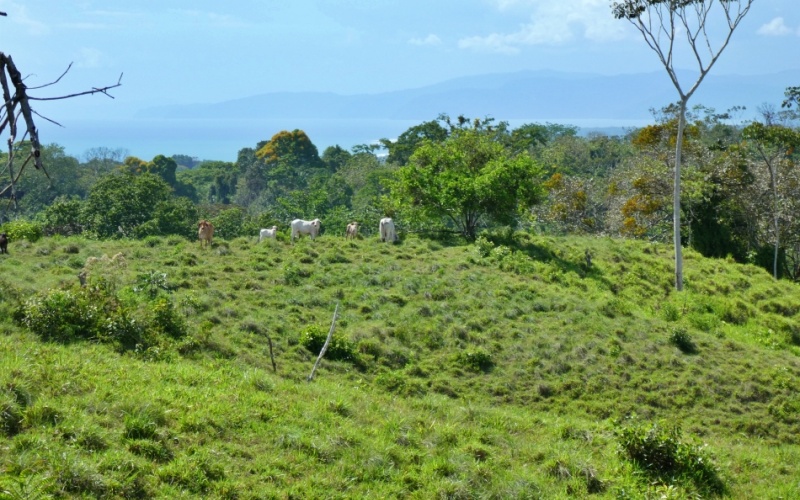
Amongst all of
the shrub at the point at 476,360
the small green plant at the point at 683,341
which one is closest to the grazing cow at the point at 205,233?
the shrub at the point at 476,360

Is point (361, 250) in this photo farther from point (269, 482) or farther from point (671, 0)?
point (269, 482)

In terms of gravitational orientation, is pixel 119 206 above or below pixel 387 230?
above

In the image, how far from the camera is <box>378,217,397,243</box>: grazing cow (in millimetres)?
24719

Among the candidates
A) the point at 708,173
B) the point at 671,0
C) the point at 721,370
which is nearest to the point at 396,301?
the point at 721,370

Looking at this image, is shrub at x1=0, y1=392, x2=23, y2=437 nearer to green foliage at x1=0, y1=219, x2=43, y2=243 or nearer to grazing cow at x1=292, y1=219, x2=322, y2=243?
green foliage at x1=0, y1=219, x2=43, y2=243

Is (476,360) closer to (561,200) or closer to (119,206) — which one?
(119,206)

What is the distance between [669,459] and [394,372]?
626 cm

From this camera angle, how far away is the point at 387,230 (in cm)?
2481

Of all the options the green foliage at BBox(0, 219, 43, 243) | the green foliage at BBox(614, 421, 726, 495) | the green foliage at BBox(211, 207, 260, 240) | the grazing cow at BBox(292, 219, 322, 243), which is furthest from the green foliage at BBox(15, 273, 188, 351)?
the green foliage at BBox(211, 207, 260, 240)

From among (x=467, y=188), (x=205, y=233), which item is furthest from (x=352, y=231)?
(x=205, y=233)

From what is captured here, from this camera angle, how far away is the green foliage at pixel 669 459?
8.57 m

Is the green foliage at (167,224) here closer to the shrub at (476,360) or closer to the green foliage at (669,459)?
the shrub at (476,360)

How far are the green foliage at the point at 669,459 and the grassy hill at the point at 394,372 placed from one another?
30mm

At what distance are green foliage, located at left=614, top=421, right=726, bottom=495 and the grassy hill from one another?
A: 0.03 m
